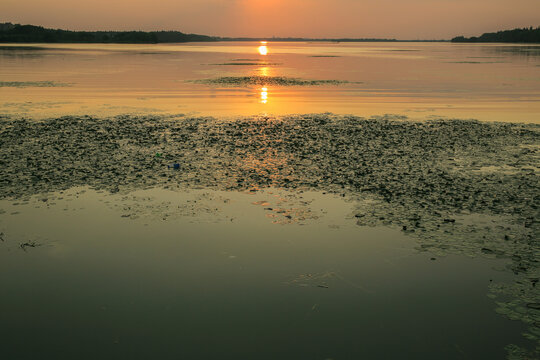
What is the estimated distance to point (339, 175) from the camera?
49.5 feet

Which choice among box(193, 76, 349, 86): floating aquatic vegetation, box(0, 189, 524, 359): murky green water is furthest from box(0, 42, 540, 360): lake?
box(193, 76, 349, 86): floating aquatic vegetation

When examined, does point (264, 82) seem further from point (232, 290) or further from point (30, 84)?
point (232, 290)

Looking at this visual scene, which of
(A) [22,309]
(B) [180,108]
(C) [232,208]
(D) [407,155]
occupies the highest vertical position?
(B) [180,108]

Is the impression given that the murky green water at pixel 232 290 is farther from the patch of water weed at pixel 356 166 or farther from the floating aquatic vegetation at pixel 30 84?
the floating aquatic vegetation at pixel 30 84

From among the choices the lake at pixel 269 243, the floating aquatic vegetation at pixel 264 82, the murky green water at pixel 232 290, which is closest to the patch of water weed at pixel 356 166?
the lake at pixel 269 243

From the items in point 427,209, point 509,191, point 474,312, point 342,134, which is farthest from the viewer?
point 342,134

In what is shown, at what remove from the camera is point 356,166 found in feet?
52.9

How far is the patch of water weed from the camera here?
10562 mm

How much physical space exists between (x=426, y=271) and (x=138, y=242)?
248 inches

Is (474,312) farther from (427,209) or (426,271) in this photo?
(427,209)

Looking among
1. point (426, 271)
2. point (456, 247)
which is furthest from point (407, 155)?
point (426, 271)

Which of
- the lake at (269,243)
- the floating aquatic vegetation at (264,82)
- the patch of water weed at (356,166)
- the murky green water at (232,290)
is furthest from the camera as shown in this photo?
the floating aquatic vegetation at (264,82)

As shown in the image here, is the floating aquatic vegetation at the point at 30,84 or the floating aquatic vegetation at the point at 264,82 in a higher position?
the floating aquatic vegetation at the point at 264,82

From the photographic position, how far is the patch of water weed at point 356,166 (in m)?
10.6
